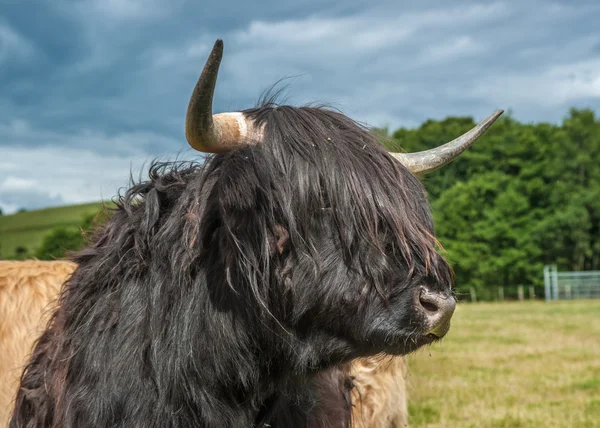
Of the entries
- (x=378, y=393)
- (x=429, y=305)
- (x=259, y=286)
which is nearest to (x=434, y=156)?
(x=429, y=305)

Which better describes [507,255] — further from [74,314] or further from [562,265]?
[74,314]

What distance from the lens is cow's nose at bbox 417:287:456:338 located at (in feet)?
8.09

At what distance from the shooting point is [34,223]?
5959cm

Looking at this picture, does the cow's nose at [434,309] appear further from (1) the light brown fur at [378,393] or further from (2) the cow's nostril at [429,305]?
(1) the light brown fur at [378,393]

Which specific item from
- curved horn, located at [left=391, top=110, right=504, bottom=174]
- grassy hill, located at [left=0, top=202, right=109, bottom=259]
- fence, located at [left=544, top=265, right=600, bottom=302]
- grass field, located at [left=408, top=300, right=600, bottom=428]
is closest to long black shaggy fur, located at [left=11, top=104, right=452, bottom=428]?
curved horn, located at [left=391, top=110, right=504, bottom=174]

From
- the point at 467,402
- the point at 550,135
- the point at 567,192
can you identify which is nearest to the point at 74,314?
the point at 467,402

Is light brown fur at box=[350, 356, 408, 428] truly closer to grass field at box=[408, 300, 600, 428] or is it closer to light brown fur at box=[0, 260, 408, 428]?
light brown fur at box=[0, 260, 408, 428]

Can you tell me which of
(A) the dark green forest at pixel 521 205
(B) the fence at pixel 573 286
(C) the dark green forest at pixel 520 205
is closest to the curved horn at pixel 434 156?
(B) the fence at pixel 573 286

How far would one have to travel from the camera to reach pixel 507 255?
168 ft

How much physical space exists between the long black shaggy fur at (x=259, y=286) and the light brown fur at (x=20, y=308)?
1.42 meters

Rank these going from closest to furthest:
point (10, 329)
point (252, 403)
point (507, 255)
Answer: point (252, 403), point (10, 329), point (507, 255)

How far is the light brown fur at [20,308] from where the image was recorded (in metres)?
4.08

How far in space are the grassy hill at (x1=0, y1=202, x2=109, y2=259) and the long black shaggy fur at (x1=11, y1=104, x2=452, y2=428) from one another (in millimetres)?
46039

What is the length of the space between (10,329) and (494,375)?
8.16 metres
